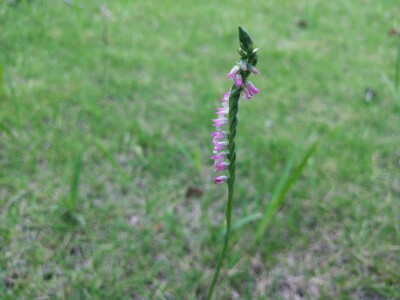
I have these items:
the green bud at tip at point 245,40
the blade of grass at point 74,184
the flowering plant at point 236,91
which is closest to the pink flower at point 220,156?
the flowering plant at point 236,91

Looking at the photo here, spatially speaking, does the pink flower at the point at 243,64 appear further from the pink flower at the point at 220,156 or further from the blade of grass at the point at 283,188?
the blade of grass at the point at 283,188

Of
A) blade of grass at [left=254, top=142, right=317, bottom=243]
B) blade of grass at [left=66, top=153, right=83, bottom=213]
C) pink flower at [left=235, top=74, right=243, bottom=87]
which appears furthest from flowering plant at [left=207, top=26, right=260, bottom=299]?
blade of grass at [left=66, top=153, right=83, bottom=213]

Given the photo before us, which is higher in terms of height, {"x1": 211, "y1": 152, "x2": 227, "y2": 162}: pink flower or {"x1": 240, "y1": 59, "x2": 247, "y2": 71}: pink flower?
{"x1": 240, "y1": 59, "x2": 247, "y2": 71}: pink flower

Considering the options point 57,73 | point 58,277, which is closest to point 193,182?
point 58,277

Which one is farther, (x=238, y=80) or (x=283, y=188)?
(x=283, y=188)

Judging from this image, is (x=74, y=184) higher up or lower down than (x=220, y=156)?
lower down

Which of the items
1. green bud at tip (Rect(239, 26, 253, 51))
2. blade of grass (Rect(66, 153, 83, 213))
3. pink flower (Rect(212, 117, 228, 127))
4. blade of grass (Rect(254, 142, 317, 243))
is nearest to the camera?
green bud at tip (Rect(239, 26, 253, 51))

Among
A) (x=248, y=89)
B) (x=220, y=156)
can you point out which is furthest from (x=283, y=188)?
(x=248, y=89)

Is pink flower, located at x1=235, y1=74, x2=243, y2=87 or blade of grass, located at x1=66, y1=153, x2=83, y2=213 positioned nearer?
pink flower, located at x1=235, y1=74, x2=243, y2=87

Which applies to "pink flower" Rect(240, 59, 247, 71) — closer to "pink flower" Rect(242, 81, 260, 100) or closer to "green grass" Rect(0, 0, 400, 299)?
"pink flower" Rect(242, 81, 260, 100)

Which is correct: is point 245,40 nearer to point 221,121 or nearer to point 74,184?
point 221,121
